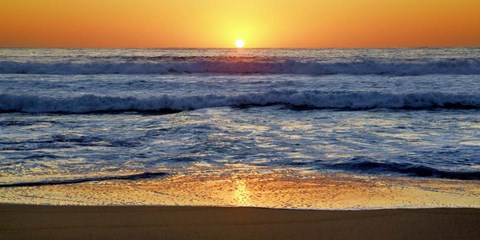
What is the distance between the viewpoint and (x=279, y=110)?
1328 cm

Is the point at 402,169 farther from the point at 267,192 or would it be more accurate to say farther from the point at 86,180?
the point at 86,180

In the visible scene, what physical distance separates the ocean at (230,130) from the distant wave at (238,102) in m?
0.03

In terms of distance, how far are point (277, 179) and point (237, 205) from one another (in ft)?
3.78

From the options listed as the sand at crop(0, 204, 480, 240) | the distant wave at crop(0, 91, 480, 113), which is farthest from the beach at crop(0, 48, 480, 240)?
the distant wave at crop(0, 91, 480, 113)

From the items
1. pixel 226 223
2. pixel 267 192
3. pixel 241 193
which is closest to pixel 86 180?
pixel 241 193

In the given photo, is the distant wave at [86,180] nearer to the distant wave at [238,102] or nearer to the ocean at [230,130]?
the ocean at [230,130]

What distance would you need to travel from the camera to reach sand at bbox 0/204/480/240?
343cm

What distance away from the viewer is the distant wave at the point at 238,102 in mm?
14406

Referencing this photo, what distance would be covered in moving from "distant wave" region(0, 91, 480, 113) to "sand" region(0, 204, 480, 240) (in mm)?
10395

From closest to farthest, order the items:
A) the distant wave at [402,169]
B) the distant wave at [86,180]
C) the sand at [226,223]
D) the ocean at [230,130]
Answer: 1. the sand at [226,223]
2. the distant wave at [86,180]
3. the distant wave at [402,169]
4. the ocean at [230,130]

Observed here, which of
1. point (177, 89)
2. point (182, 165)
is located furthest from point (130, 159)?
point (177, 89)

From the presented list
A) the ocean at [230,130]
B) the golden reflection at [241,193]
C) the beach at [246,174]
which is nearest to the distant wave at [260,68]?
the ocean at [230,130]

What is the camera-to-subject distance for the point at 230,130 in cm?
880

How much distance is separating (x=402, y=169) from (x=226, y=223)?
2.77 m
